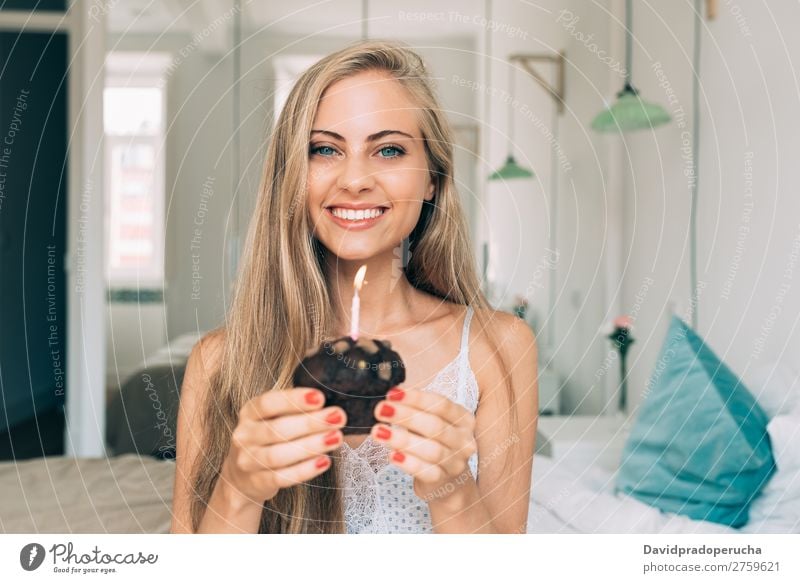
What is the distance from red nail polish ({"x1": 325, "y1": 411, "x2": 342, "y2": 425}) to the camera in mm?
504

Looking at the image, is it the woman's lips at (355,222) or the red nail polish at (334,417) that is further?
the woman's lips at (355,222)

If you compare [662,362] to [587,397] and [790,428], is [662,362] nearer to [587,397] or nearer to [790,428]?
[790,428]

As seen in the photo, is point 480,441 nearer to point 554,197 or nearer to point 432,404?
point 432,404

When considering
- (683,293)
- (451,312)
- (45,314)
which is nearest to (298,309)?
(451,312)

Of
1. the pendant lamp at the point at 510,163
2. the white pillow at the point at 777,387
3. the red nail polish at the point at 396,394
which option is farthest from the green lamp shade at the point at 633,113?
the red nail polish at the point at 396,394

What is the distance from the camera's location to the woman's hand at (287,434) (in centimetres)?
50

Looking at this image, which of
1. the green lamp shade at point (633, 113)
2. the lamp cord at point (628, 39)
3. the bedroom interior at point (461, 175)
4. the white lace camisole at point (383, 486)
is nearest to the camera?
the white lace camisole at point (383, 486)

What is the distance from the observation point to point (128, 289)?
2.06 metres

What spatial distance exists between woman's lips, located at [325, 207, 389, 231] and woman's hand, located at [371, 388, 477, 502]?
251 mm

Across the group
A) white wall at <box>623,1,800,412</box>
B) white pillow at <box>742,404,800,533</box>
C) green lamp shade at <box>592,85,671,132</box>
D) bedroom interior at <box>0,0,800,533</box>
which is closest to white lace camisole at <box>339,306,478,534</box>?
white pillow at <box>742,404,800,533</box>

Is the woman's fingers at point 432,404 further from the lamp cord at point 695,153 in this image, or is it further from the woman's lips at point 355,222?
the lamp cord at point 695,153

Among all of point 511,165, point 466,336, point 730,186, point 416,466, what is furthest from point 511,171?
point 416,466

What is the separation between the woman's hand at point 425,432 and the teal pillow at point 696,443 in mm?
546

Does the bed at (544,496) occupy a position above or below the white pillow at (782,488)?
below
